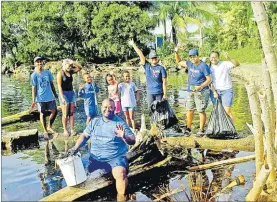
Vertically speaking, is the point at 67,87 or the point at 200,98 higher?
the point at 67,87

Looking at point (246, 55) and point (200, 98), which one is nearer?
point (200, 98)

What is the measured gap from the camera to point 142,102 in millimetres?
11844

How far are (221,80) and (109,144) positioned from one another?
2690 mm

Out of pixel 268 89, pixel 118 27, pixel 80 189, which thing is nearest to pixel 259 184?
pixel 268 89

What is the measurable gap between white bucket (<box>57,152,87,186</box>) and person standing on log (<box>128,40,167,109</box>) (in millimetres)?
2442

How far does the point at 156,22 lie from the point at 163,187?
124 inches

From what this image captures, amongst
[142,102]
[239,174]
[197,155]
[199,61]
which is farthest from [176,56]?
[142,102]

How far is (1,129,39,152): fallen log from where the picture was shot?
7.21 m

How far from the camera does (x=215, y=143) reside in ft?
23.2

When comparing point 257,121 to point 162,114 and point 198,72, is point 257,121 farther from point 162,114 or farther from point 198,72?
point 162,114

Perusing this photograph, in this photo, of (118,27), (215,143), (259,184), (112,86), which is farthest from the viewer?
(118,27)

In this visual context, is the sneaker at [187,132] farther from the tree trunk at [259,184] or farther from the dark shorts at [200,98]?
the tree trunk at [259,184]

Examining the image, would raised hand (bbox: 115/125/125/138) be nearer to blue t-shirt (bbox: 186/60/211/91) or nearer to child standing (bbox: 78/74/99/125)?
child standing (bbox: 78/74/99/125)

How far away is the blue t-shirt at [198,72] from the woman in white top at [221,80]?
0.19 metres
